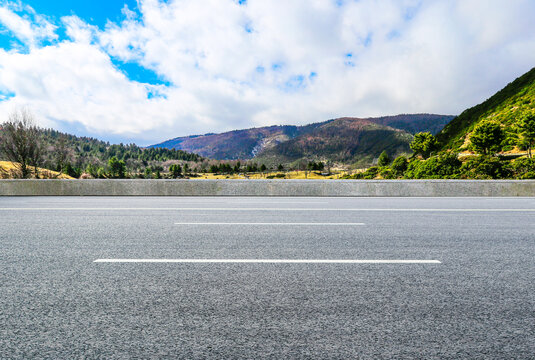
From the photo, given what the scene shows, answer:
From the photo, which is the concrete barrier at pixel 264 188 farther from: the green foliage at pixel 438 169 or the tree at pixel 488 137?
the tree at pixel 488 137

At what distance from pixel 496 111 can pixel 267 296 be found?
478 feet

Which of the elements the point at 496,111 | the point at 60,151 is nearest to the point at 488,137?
the point at 496,111

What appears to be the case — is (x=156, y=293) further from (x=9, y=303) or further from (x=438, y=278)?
(x=438, y=278)

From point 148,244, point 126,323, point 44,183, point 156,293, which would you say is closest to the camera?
point 126,323

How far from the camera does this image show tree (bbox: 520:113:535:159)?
69.9 metres

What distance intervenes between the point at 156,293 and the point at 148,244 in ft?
7.60

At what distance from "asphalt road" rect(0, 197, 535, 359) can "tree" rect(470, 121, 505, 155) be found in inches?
3423

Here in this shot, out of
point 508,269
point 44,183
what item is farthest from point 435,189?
point 44,183

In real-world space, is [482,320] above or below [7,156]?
below

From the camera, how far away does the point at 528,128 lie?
7031 centimetres

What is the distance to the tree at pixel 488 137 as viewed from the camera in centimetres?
7862

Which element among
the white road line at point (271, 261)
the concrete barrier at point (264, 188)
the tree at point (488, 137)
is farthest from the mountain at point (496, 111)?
the white road line at point (271, 261)

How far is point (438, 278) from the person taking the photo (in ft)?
13.0

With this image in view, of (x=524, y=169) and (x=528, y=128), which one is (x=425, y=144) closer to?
(x=528, y=128)
